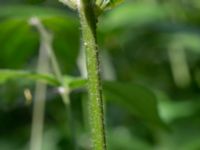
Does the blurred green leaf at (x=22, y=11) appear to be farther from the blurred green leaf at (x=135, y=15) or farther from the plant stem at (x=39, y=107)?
the blurred green leaf at (x=135, y=15)

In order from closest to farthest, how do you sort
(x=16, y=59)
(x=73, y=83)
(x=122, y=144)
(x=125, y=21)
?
(x=73, y=83)
(x=16, y=59)
(x=122, y=144)
(x=125, y=21)

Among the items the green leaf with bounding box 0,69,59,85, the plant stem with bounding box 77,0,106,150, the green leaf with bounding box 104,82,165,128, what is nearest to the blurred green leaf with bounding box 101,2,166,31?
the green leaf with bounding box 104,82,165,128

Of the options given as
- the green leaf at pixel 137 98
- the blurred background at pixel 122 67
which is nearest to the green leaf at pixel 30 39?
the blurred background at pixel 122 67

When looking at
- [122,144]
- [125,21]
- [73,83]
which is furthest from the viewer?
[125,21]

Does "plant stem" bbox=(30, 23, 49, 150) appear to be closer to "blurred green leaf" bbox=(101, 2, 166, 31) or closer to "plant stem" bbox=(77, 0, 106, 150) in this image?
"blurred green leaf" bbox=(101, 2, 166, 31)

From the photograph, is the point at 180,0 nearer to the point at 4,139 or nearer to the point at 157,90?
the point at 157,90

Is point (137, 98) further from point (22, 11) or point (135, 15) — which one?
point (135, 15)

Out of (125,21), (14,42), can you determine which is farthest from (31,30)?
(125,21)
